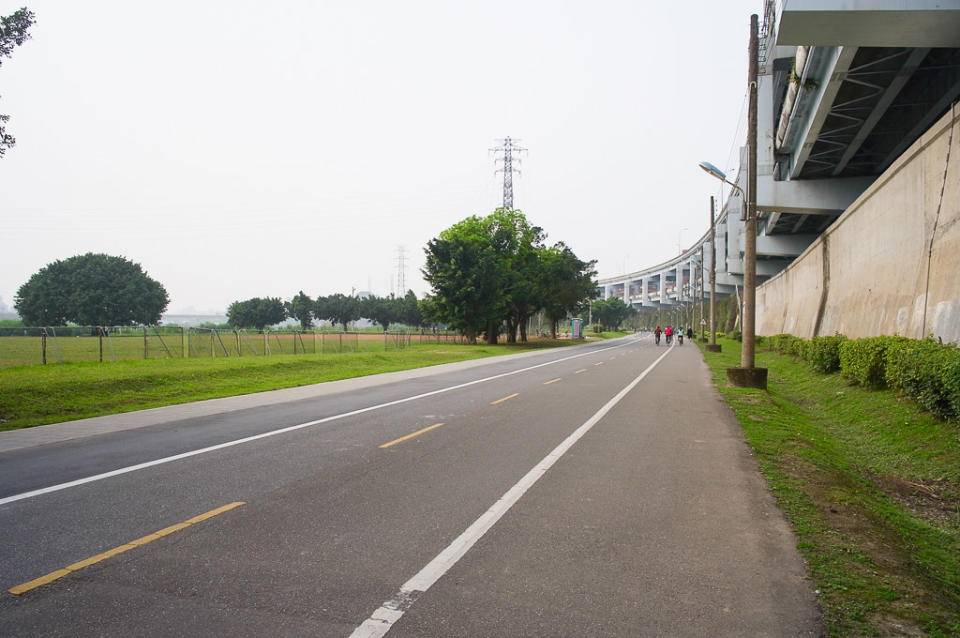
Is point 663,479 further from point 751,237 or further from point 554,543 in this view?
point 751,237

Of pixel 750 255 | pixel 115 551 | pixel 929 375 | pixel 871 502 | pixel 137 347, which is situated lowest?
pixel 871 502

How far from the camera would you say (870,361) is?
13.2m

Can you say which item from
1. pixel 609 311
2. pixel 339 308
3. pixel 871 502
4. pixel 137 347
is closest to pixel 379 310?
pixel 339 308

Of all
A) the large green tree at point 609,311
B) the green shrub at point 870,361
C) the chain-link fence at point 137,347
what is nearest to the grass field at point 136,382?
the chain-link fence at point 137,347

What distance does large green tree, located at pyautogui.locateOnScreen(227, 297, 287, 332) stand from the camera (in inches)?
5320

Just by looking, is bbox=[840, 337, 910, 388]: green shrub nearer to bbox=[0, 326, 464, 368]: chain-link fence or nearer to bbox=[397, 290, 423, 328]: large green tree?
bbox=[0, 326, 464, 368]: chain-link fence

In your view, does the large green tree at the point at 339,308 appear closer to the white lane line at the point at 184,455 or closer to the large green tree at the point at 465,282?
the large green tree at the point at 465,282

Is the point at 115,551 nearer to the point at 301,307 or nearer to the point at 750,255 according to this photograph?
the point at 750,255

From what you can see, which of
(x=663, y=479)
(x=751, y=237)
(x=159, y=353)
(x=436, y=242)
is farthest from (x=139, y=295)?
(x=663, y=479)

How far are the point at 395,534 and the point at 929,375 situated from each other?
8.92m

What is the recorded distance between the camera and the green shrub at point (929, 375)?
28.5 feet

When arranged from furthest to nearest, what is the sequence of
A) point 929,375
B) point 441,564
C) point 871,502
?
point 929,375, point 871,502, point 441,564

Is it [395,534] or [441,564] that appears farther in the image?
[395,534]

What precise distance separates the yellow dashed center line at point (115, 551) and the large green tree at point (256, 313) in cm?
13498
